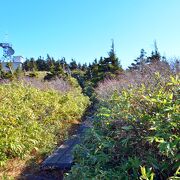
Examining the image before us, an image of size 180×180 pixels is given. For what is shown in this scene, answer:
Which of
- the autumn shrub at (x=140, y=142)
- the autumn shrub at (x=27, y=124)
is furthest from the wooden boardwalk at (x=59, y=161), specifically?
the autumn shrub at (x=140, y=142)

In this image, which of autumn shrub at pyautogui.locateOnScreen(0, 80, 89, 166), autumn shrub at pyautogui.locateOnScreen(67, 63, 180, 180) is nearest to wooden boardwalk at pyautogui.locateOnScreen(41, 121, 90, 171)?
autumn shrub at pyautogui.locateOnScreen(0, 80, 89, 166)

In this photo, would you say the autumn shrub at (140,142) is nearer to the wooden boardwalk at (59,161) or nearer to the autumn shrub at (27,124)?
the wooden boardwalk at (59,161)

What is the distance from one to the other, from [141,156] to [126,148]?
0.26 m

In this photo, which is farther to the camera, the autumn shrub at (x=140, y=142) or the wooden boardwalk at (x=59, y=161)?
the wooden boardwalk at (x=59, y=161)

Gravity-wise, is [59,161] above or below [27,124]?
below

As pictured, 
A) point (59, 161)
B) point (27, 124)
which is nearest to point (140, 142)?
point (59, 161)

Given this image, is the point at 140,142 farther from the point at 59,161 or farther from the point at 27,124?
the point at 27,124

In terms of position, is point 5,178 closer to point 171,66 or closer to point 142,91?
point 142,91

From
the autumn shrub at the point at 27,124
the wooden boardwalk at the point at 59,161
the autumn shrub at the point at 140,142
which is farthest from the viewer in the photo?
the autumn shrub at the point at 27,124

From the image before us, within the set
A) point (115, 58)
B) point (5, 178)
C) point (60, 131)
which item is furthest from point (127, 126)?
point (115, 58)

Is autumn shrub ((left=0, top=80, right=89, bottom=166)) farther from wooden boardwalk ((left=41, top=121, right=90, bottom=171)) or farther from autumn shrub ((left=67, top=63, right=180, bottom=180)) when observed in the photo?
autumn shrub ((left=67, top=63, right=180, bottom=180))

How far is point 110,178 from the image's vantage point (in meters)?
2.86

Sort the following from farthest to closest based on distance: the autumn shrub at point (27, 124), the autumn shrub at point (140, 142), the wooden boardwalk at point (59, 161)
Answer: the autumn shrub at point (27, 124) < the wooden boardwalk at point (59, 161) < the autumn shrub at point (140, 142)

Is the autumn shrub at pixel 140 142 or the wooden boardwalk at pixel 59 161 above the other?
the autumn shrub at pixel 140 142
